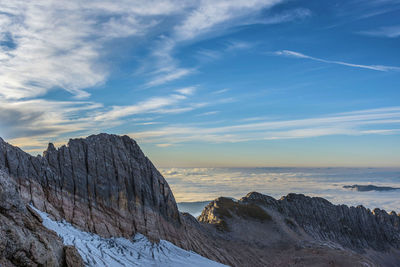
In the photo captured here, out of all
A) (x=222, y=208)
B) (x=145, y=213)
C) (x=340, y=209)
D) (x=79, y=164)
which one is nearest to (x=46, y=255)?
(x=79, y=164)

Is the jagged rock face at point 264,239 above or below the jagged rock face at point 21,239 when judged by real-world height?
below

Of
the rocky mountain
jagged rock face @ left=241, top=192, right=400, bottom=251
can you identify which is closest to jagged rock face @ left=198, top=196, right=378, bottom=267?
the rocky mountain

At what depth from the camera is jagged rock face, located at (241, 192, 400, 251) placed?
10619 cm

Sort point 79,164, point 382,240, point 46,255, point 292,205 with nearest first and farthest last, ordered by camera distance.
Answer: point 46,255, point 79,164, point 292,205, point 382,240

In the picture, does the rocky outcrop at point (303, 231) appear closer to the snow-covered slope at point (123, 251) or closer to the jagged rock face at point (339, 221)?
the jagged rock face at point (339, 221)

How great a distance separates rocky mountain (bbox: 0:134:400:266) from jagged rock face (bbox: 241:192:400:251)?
26.0 inches

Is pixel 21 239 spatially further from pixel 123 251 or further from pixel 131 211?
pixel 131 211

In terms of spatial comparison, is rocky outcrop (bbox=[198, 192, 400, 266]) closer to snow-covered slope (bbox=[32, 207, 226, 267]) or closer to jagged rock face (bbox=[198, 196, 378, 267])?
jagged rock face (bbox=[198, 196, 378, 267])

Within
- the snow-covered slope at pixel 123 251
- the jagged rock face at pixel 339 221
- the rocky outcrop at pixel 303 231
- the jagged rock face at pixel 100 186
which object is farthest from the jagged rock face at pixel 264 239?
the jagged rock face at pixel 100 186

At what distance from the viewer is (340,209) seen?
117m

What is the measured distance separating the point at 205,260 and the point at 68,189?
87.3 ft

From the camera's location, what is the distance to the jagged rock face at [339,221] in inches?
4181

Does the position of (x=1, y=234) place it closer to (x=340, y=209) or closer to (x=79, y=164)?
(x=79, y=164)

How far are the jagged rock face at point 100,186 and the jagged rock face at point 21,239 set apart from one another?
49.8 ft
